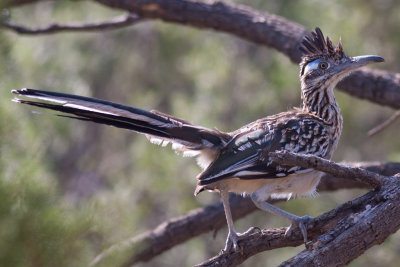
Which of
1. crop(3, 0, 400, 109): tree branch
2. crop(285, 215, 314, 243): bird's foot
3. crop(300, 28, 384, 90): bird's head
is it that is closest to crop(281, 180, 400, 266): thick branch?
crop(285, 215, 314, 243): bird's foot

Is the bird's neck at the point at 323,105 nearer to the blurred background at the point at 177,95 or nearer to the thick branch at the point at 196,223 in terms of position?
the thick branch at the point at 196,223

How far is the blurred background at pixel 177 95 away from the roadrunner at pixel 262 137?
2.03 meters

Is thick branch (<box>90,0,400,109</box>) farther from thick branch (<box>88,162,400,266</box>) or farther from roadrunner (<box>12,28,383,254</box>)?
thick branch (<box>88,162,400,266</box>)

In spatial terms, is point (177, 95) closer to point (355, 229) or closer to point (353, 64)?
point (353, 64)

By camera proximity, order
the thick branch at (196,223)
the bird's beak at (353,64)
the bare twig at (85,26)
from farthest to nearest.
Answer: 1. the bare twig at (85,26)
2. the thick branch at (196,223)
3. the bird's beak at (353,64)

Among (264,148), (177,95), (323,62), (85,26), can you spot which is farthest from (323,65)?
(177,95)

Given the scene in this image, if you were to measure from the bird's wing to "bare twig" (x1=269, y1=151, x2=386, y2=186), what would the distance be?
0.81 meters

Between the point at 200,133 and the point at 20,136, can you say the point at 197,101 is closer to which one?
the point at 20,136

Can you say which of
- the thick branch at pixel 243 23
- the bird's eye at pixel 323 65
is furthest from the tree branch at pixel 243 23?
the bird's eye at pixel 323 65

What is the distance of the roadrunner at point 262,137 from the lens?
14.1 ft

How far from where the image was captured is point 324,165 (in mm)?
3588

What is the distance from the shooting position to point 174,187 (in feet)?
30.6

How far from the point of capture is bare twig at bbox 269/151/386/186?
137 inches

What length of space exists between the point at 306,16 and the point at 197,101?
2866mm
